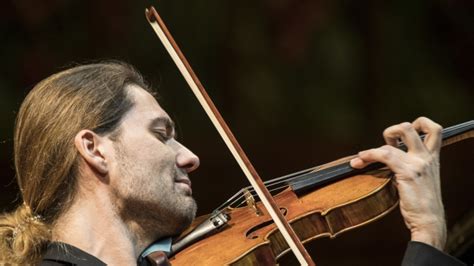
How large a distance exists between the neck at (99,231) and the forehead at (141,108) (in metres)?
0.18

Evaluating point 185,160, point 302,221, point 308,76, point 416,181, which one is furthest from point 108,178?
point 308,76

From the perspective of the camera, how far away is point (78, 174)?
1.78m

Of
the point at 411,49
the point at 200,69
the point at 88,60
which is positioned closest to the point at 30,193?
the point at 88,60

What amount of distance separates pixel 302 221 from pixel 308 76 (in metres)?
1.39

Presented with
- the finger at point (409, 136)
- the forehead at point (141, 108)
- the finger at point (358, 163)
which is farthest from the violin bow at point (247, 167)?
the finger at point (409, 136)

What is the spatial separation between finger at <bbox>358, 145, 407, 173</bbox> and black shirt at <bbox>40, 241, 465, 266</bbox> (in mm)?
167

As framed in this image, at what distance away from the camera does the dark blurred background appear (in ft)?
9.74

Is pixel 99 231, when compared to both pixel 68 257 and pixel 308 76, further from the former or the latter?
pixel 308 76

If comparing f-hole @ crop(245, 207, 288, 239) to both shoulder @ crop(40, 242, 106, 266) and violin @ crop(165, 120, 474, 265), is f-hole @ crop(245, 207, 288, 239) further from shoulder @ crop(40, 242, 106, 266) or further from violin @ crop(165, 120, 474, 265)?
shoulder @ crop(40, 242, 106, 266)

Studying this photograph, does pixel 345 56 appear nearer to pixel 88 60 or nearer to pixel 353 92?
pixel 353 92

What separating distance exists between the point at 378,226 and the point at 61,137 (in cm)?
163

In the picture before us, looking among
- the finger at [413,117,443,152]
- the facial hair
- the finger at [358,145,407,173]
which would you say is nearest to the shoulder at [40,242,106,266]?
the facial hair

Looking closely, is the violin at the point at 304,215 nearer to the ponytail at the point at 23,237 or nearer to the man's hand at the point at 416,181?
the man's hand at the point at 416,181

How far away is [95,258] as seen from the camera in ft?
5.43
